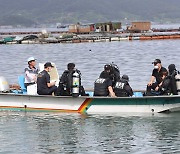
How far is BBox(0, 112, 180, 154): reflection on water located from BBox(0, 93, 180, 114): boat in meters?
0.26

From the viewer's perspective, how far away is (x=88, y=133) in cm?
1870

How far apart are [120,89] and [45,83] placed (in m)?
2.65

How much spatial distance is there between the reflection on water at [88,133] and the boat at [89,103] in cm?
26

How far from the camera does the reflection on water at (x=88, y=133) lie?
16.8m

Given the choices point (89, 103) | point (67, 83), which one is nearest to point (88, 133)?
point (89, 103)

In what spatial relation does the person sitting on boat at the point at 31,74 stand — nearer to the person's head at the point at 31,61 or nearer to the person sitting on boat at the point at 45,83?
the person's head at the point at 31,61

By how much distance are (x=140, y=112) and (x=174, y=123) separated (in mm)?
1670

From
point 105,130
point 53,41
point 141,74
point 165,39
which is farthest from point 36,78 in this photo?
point 165,39

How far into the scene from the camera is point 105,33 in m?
117

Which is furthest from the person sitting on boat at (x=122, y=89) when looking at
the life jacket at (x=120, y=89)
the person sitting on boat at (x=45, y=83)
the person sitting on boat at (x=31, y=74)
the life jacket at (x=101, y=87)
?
the person sitting on boat at (x=31, y=74)

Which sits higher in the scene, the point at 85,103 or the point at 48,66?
the point at 48,66

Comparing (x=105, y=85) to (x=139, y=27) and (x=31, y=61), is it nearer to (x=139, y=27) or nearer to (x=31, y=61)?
(x=31, y=61)

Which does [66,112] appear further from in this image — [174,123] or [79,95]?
[174,123]

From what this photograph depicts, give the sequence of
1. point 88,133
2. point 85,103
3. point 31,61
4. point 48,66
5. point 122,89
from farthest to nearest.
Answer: point 31,61, point 85,103, point 48,66, point 122,89, point 88,133
